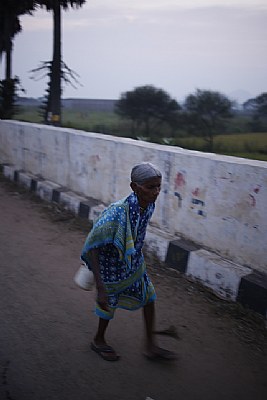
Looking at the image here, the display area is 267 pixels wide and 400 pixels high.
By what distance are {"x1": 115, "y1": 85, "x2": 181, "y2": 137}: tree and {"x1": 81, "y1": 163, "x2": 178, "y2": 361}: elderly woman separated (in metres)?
23.5

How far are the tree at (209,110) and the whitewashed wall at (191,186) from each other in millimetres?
16663

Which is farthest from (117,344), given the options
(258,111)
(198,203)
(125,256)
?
(258,111)

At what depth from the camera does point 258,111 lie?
63.5 ft

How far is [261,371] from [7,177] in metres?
7.28

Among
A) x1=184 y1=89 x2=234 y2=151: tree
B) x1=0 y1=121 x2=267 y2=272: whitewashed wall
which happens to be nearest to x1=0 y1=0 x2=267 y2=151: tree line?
Answer: x1=184 y1=89 x2=234 y2=151: tree

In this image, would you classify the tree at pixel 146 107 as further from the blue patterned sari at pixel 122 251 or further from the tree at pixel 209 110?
the blue patterned sari at pixel 122 251

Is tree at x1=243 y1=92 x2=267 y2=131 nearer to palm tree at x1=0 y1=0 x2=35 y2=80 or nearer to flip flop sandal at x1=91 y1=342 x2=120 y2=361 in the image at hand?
palm tree at x1=0 y1=0 x2=35 y2=80

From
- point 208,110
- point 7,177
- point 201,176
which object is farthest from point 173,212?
point 208,110

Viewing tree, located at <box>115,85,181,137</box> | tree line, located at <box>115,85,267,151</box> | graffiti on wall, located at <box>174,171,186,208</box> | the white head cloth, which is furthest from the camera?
tree, located at <box>115,85,181,137</box>

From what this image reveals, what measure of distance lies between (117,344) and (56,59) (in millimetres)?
13449

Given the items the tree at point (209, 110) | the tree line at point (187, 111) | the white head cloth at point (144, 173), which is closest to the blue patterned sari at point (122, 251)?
the white head cloth at point (144, 173)

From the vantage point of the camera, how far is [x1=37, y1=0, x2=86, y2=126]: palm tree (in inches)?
570

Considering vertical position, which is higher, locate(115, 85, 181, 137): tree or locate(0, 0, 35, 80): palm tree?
locate(0, 0, 35, 80): palm tree

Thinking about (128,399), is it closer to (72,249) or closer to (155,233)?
(155,233)
